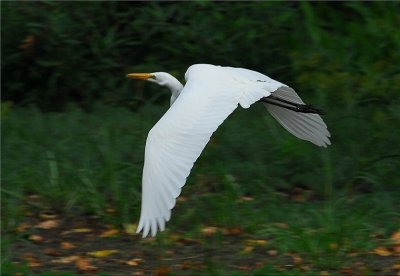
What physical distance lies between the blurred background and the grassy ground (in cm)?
1

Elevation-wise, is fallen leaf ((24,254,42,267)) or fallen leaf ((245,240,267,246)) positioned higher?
fallen leaf ((245,240,267,246))

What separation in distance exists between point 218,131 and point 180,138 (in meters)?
2.08

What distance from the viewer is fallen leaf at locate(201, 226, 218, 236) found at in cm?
544

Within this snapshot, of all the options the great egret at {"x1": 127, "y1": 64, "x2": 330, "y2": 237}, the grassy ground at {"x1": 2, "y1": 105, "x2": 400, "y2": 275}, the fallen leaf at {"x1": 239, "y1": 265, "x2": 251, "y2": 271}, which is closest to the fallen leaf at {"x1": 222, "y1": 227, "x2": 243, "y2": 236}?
the grassy ground at {"x1": 2, "y1": 105, "x2": 400, "y2": 275}

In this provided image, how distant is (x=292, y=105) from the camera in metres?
5.63

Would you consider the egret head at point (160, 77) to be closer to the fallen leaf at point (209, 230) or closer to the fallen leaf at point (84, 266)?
the fallen leaf at point (209, 230)

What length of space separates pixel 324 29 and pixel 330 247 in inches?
154

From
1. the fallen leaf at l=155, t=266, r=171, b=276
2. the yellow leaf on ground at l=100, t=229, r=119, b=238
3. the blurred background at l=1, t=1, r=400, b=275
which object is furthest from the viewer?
the yellow leaf on ground at l=100, t=229, r=119, b=238

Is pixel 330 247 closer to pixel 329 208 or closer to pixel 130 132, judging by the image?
pixel 329 208

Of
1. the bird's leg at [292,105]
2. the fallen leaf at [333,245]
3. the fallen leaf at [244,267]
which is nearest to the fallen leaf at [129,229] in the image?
the fallen leaf at [244,267]

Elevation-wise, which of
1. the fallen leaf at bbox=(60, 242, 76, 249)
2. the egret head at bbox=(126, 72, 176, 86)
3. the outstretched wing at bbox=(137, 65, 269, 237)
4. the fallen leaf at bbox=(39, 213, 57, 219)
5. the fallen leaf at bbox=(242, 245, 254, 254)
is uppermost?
→ the egret head at bbox=(126, 72, 176, 86)

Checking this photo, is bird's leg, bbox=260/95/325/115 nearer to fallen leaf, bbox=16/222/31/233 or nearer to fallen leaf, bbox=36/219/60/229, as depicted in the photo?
fallen leaf, bbox=36/219/60/229

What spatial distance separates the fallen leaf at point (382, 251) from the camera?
5.12 meters

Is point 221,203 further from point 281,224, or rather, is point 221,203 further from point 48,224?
point 48,224
